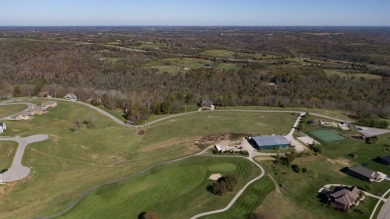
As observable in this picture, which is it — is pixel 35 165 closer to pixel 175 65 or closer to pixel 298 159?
pixel 298 159

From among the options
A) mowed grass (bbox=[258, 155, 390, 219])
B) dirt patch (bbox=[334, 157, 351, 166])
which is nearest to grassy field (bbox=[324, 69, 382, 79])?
dirt patch (bbox=[334, 157, 351, 166])

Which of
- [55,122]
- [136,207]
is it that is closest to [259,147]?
[136,207]

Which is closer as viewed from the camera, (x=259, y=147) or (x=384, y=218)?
(x=384, y=218)

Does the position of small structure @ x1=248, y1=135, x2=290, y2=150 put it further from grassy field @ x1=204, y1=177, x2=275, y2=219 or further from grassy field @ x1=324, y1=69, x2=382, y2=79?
grassy field @ x1=324, y1=69, x2=382, y2=79

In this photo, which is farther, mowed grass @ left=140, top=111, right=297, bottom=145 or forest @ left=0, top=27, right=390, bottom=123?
forest @ left=0, top=27, right=390, bottom=123

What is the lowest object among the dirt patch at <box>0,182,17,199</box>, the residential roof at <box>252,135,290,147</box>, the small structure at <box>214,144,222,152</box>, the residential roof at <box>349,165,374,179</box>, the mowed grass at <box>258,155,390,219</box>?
the mowed grass at <box>258,155,390,219</box>

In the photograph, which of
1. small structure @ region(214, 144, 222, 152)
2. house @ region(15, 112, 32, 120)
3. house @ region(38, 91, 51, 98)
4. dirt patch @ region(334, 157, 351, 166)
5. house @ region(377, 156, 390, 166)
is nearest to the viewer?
house @ region(377, 156, 390, 166)

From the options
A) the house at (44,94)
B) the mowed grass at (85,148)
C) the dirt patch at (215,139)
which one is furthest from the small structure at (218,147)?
the house at (44,94)

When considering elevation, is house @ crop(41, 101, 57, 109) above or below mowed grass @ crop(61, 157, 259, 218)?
above
